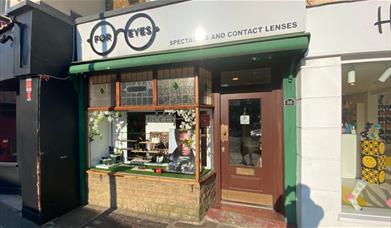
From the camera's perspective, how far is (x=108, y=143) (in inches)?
232

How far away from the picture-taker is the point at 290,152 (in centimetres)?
407

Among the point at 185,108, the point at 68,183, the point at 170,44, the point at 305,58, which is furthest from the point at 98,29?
the point at 305,58

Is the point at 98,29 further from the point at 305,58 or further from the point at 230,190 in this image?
the point at 230,190

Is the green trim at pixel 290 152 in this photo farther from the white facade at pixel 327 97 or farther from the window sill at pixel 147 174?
the window sill at pixel 147 174

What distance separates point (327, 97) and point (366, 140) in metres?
3.24

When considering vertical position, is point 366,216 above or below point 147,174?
below

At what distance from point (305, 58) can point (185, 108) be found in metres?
2.28

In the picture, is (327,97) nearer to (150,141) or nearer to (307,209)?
(307,209)

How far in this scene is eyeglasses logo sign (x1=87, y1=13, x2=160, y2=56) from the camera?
447 cm

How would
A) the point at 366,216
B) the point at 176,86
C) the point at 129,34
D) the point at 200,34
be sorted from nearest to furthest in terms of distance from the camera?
the point at 366,216
the point at 200,34
the point at 176,86
the point at 129,34

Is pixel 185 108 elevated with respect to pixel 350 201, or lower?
elevated

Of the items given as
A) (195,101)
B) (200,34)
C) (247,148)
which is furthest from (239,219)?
(200,34)

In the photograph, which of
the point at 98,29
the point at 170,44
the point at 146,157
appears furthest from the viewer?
the point at 146,157

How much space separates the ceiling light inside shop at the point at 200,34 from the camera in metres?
4.04
